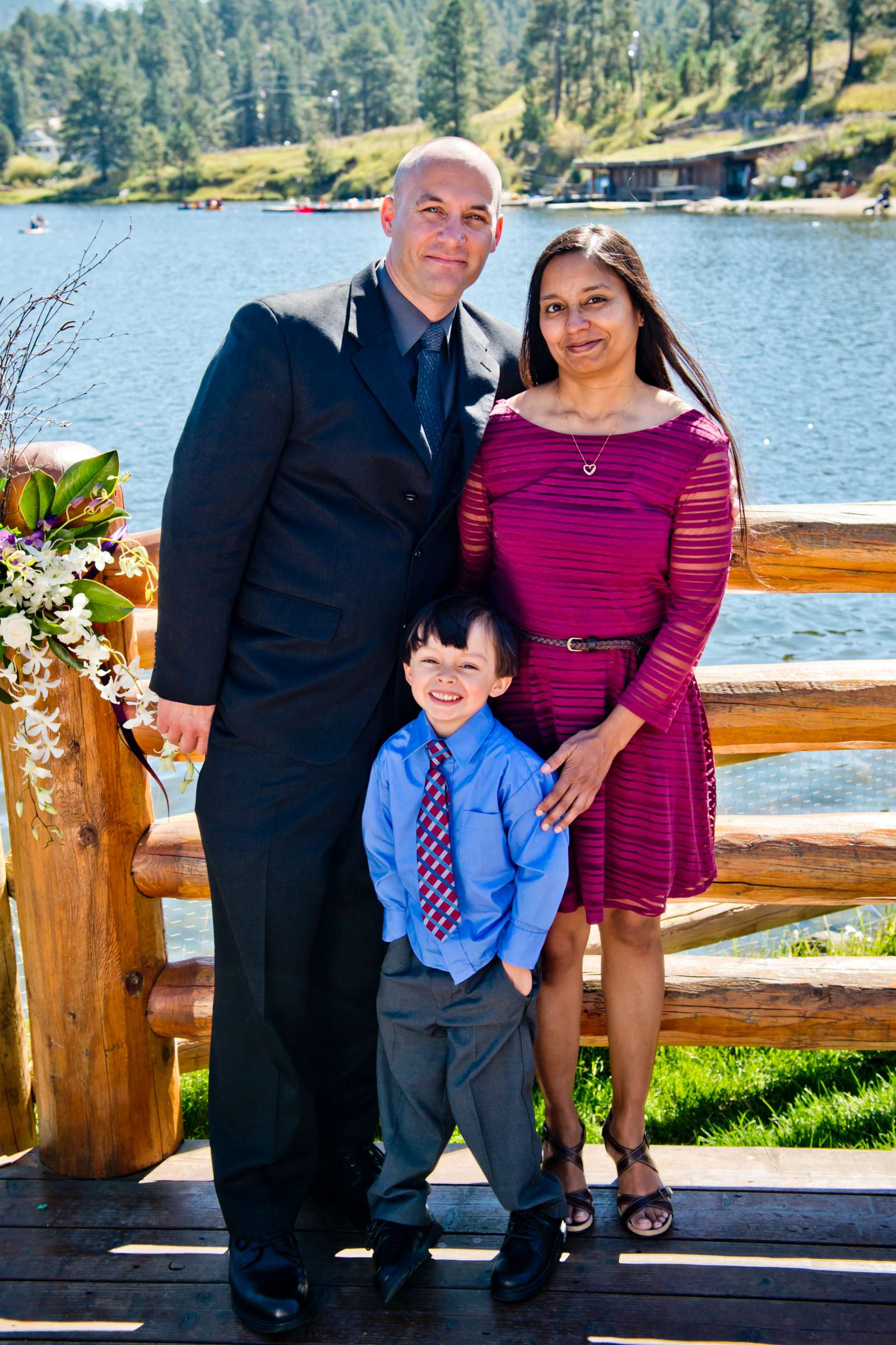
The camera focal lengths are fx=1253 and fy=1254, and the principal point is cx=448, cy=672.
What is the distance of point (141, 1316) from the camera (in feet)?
7.63

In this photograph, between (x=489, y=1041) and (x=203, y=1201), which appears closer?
(x=489, y=1041)

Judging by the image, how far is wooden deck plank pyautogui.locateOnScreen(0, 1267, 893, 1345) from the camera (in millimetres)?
2240

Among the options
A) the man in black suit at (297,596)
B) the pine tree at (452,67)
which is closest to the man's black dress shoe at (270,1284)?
the man in black suit at (297,596)

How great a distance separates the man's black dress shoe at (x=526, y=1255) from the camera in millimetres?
2314

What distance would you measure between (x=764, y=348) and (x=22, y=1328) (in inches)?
844

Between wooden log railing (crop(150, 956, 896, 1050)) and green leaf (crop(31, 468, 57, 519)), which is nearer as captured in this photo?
green leaf (crop(31, 468, 57, 519))

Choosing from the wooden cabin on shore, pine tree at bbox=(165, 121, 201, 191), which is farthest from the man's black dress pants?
pine tree at bbox=(165, 121, 201, 191)

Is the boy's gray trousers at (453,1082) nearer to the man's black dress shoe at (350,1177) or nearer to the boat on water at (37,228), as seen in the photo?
the man's black dress shoe at (350,1177)

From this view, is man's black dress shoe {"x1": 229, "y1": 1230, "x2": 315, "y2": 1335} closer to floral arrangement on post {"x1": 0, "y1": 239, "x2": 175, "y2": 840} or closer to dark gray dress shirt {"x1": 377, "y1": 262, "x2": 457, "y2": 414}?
floral arrangement on post {"x1": 0, "y1": 239, "x2": 175, "y2": 840}

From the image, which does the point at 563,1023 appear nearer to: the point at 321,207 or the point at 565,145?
the point at 321,207

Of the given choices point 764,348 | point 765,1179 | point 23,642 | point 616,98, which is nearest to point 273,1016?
point 23,642

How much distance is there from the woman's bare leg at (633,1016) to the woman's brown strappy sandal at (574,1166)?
81mm

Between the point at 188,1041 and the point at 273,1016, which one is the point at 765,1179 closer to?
the point at 273,1016

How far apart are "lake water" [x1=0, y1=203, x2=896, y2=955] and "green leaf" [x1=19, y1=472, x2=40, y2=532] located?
0.48 meters
